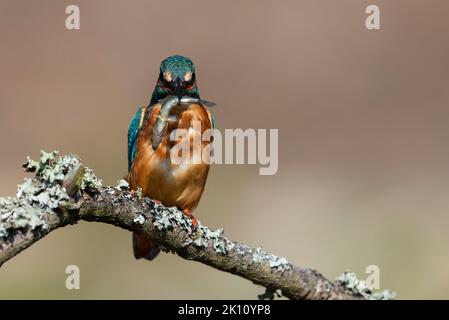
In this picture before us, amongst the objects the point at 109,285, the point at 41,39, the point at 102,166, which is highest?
the point at 41,39

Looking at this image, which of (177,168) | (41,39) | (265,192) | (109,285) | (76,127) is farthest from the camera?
(41,39)

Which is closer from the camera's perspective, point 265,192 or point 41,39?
point 265,192

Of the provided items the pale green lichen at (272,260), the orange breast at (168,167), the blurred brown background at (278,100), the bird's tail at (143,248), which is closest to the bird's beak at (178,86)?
the orange breast at (168,167)

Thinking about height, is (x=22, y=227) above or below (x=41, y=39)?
below

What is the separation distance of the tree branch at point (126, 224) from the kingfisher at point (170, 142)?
3.43ft

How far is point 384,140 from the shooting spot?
1105cm

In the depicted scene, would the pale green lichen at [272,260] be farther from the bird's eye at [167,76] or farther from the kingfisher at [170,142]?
the bird's eye at [167,76]

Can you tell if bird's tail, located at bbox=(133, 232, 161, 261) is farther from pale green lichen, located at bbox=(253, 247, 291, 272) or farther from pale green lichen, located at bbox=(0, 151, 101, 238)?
pale green lichen, located at bbox=(0, 151, 101, 238)

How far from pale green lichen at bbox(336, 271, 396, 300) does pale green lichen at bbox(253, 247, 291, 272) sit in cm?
25

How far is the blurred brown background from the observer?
9.16 m

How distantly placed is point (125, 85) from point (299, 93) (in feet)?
7.68

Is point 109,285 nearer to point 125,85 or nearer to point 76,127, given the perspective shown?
point 76,127

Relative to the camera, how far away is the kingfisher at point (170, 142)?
510 cm

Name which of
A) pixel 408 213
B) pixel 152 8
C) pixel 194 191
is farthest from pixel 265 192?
pixel 194 191
